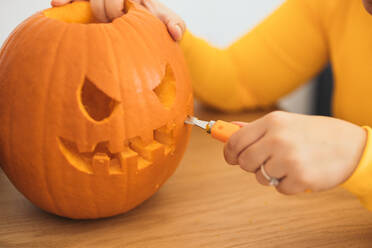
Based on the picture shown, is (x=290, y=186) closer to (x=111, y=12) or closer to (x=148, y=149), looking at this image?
Answer: (x=148, y=149)

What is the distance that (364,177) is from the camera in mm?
608

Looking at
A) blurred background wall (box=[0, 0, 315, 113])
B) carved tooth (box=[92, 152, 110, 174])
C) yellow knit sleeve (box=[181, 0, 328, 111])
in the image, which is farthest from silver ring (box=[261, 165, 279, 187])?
blurred background wall (box=[0, 0, 315, 113])

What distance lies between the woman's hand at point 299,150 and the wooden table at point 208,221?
13 centimetres

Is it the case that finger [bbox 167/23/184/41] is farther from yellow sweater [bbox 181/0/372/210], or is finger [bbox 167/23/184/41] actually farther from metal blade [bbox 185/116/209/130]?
yellow sweater [bbox 181/0/372/210]

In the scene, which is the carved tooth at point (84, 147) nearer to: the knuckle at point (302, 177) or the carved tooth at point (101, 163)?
the carved tooth at point (101, 163)

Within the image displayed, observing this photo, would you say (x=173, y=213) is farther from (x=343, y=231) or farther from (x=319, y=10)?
(x=319, y=10)

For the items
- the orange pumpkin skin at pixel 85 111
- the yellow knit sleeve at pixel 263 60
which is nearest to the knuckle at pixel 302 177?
the orange pumpkin skin at pixel 85 111

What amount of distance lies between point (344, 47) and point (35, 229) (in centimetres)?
76

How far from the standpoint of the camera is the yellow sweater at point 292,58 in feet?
3.00

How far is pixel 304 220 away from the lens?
716 millimetres

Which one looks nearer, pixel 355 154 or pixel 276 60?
pixel 355 154

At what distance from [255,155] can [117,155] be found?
0.22m

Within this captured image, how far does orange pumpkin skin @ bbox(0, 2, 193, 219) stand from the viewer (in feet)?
1.96

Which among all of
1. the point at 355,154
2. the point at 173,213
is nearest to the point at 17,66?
the point at 173,213
